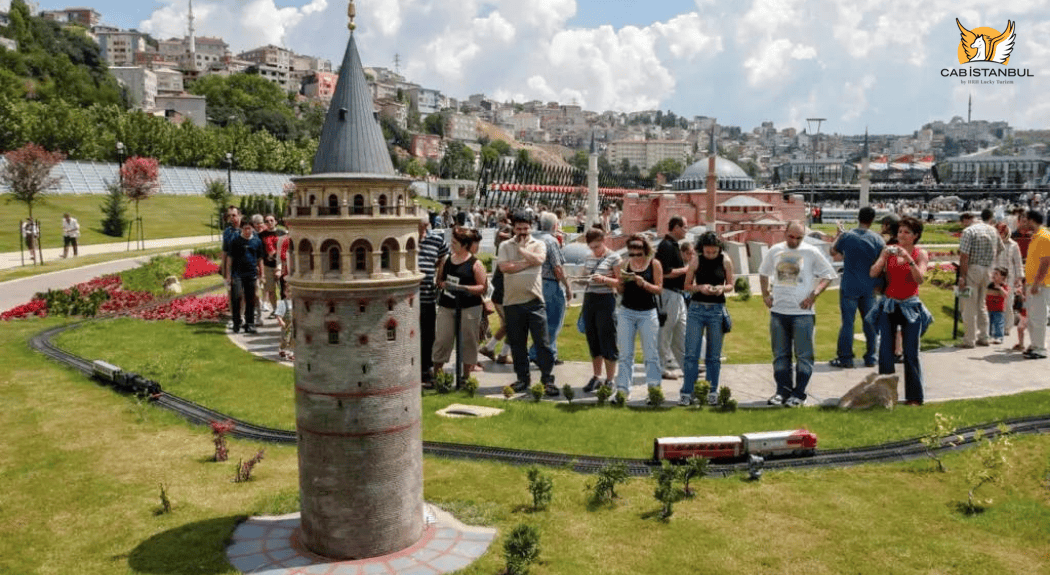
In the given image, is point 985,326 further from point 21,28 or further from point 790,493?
Result: point 21,28

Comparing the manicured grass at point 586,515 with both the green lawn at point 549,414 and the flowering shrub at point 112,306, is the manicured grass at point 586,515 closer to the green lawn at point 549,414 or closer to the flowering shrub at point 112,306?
the green lawn at point 549,414

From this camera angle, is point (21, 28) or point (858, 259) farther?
point (21, 28)

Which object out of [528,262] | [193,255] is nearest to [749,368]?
[528,262]

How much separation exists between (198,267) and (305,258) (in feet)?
65.3

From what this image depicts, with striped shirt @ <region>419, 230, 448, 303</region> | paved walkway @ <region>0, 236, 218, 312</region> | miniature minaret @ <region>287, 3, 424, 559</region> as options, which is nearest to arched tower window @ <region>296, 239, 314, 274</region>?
miniature minaret @ <region>287, 3, 424, 559</region>

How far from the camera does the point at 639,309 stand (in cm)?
991

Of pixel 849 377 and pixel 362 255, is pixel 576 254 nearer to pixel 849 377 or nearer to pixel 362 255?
pixel 849 377

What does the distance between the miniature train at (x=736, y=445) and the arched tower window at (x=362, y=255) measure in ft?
11.8

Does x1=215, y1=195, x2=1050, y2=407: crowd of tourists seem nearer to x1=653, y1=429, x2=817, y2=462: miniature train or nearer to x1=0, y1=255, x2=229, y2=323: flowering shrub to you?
x1=653, y1=429, x2=817, y2=462: miniature train

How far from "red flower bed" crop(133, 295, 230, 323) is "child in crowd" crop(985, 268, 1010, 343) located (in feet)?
48.4

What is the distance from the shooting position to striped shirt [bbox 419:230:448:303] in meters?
10.6

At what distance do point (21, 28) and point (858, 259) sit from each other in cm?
11870

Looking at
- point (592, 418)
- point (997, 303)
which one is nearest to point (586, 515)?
point (592, 418)

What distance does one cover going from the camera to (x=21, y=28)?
327 feet
